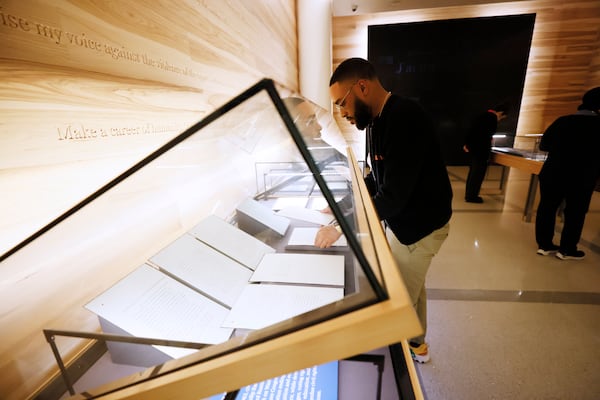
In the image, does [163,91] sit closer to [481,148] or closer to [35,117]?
[35,117]

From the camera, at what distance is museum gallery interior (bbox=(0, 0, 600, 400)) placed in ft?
1.71

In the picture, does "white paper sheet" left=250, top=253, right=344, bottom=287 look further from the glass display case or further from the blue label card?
the blue label card

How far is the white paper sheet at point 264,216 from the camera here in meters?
1.42

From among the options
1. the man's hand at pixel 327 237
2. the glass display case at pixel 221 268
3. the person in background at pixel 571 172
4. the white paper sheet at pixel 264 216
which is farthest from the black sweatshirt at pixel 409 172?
the person in background at pixel 571 172

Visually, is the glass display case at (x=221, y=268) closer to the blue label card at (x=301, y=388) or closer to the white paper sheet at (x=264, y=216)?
the white paper sheet at (x=264, y=216)

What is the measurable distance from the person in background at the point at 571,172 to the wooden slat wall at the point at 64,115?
3.40 m

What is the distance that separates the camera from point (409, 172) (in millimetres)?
1243

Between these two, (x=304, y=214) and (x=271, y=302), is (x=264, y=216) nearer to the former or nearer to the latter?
(x=304, y=214)

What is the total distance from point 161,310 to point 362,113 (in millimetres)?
1200

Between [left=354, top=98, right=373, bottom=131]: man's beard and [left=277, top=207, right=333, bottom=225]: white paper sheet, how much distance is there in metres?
0.50

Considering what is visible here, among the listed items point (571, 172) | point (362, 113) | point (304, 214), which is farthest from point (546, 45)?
point (304, 214)

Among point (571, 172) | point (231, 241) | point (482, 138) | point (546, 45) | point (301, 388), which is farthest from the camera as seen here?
point (546, 45)

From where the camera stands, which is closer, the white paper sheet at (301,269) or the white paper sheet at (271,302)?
the white paper sheet at (271,302)

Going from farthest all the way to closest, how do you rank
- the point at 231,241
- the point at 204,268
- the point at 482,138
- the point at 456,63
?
1. the point at 456,63
2. the point at 482,138
3. the point at 231,241
4. the point at 204,268
